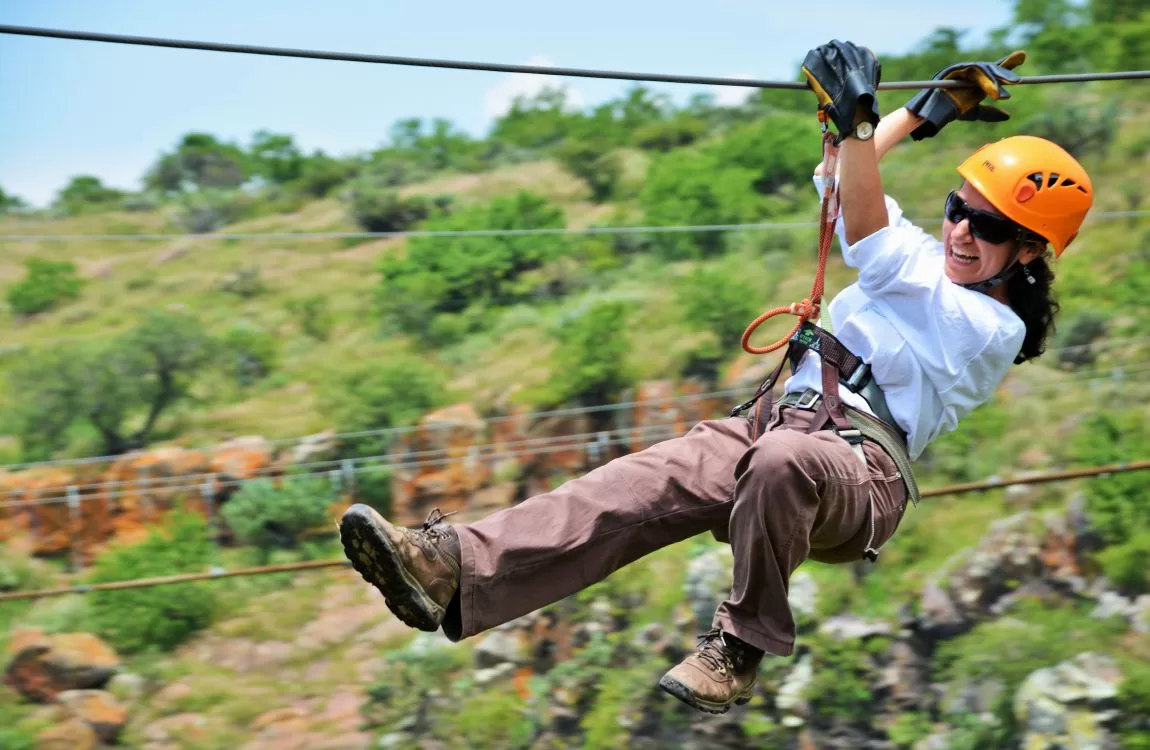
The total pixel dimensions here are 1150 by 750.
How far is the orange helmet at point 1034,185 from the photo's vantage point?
9.39ft

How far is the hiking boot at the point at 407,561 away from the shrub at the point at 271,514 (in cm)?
489

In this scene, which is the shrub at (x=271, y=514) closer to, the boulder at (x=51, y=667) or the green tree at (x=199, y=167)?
the boulder at (x=51, y=667)

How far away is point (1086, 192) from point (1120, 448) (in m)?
5.33

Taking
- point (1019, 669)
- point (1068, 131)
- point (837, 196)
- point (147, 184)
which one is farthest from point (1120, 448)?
point (147, 184)

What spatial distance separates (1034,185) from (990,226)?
0.14 metres

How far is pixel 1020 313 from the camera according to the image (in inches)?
116

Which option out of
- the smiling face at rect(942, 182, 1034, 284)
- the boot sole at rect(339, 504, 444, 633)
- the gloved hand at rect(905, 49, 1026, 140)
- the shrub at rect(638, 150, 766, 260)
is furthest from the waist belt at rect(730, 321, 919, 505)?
the shrub at rect(638, 150, 766, 260)

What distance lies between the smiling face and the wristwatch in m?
0.45

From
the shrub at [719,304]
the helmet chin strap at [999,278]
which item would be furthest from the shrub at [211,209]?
the helmet chin strap at [999,278]

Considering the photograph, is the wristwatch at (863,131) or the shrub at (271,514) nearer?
the wristwatch at (863,131)

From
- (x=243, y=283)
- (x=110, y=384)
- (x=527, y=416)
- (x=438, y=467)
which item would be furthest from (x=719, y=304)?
(x=110, y=384)

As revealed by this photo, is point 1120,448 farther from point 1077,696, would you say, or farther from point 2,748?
point 2,748

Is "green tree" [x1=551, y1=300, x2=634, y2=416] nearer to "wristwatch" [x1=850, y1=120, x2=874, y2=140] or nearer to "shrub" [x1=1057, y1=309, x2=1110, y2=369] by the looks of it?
"shrub" [x1=1057, y1=309, x2=1110, y2=369]

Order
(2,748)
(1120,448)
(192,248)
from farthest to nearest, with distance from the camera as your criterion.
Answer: (192,248) → (1120,448) → (2,748)
